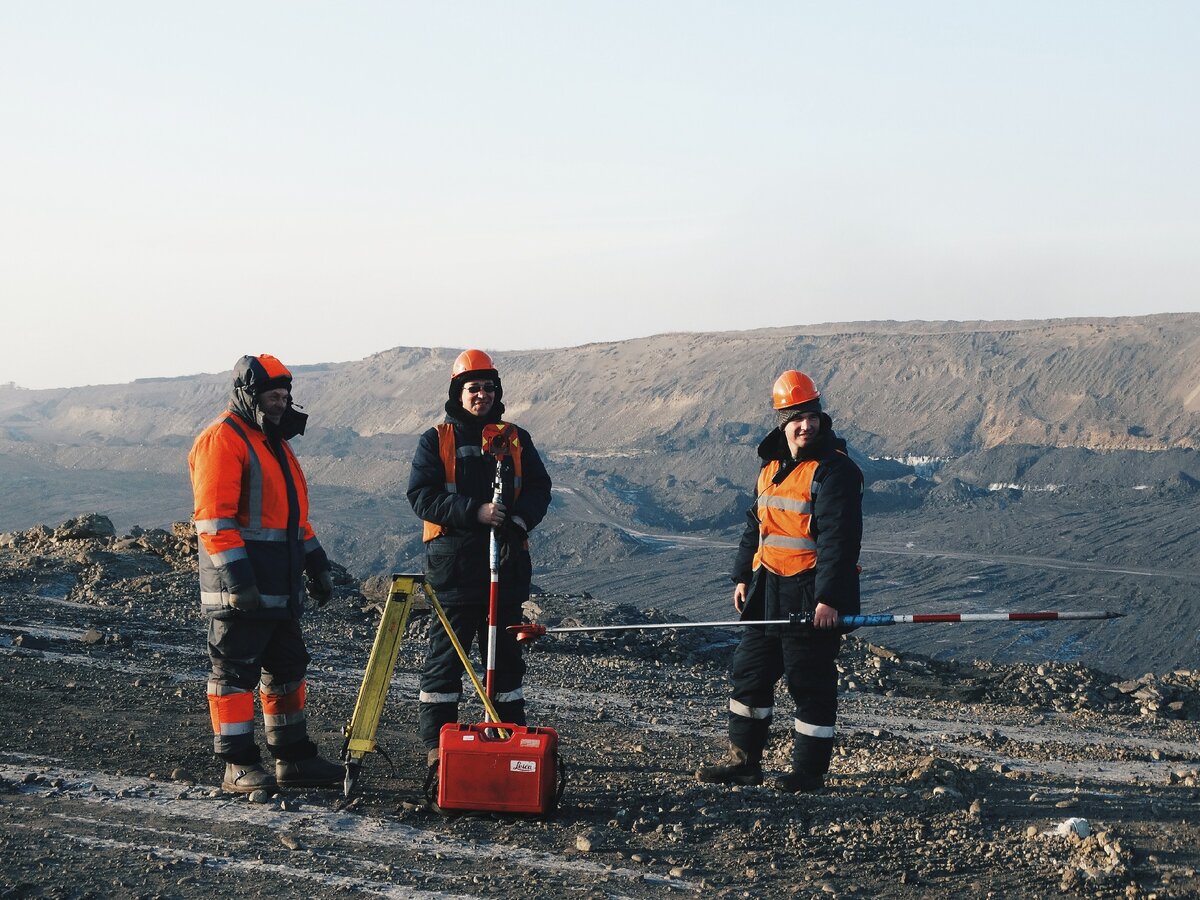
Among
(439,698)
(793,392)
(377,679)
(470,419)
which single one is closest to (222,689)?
(377,679)

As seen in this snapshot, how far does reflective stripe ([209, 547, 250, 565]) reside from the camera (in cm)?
535

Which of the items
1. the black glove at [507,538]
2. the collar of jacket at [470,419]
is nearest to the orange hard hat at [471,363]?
the collar of jacket at [470,419]

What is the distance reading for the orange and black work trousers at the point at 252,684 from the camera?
5480mm

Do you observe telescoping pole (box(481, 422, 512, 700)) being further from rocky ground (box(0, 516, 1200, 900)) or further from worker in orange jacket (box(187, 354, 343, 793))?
worker in orange jacket (box(187, 354, 343, 793))

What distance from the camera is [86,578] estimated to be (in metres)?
14.4

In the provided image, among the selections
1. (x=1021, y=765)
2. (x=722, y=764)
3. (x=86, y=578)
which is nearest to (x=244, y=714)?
(x=722, y=764)

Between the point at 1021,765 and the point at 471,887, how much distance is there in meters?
4.55

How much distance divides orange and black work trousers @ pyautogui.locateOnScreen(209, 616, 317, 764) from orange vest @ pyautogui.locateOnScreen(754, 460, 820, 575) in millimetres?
2185

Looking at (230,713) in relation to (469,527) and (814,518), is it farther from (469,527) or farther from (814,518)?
(814,518)

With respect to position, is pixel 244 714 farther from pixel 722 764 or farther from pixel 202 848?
pixel 722 764

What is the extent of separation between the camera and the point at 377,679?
5.61 meters

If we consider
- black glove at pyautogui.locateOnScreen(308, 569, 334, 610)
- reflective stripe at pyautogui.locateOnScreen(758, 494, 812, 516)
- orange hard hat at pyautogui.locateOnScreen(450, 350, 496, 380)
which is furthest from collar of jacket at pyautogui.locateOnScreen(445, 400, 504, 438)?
reflective stripe at pyautogui.locateOnScreen(758, 494, 812, 516)

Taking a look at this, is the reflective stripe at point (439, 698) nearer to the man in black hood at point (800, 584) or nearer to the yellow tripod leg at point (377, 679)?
the yellow tripod leg at point (377, 679)

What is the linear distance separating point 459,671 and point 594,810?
0.94 meters
